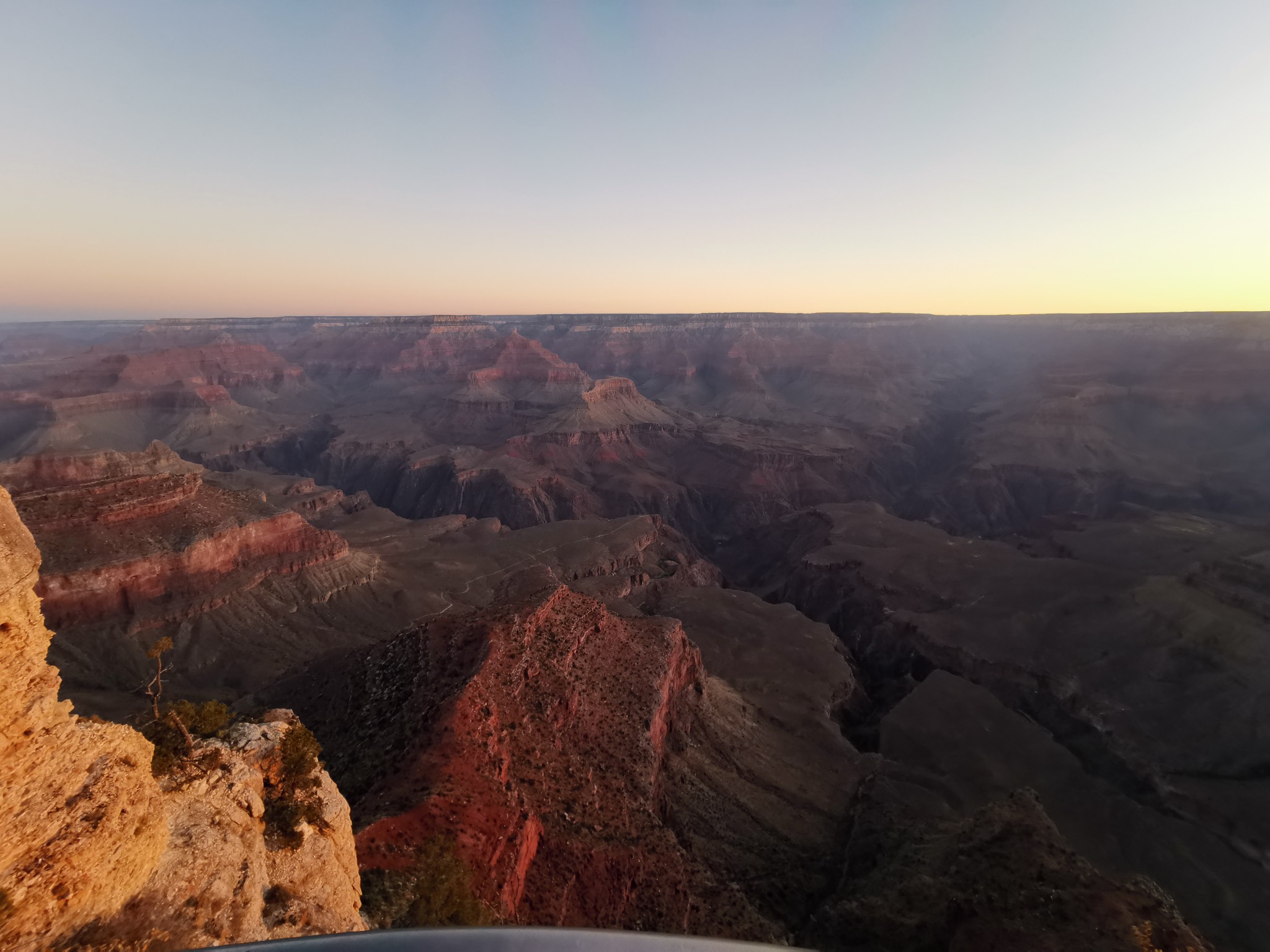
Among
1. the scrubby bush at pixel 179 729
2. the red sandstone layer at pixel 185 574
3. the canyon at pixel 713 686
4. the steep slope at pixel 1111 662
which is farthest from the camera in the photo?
the red sandstone layer at pixel 185 574

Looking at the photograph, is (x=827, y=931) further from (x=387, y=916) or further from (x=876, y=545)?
(x=876, y=545)

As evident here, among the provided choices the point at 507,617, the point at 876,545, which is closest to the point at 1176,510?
the point at 876,545

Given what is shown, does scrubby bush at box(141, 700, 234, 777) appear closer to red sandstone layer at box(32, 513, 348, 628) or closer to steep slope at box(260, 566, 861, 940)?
steep slope at box(260, 566, 861, 940)

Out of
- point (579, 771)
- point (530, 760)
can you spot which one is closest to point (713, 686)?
point (579, 771)

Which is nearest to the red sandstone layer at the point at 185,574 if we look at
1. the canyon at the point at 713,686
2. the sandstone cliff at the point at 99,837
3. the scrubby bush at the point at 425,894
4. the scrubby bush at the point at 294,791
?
the canyon at the point at 713,686

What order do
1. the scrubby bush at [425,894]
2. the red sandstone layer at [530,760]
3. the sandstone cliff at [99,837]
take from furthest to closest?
the red sandstone layer at [530,760]
the scrubby bush at [425,894]
the sandstone cliff at [99,837]

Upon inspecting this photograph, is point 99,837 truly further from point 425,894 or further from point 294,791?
point 425,894

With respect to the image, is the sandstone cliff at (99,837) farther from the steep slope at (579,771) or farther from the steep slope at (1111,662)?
the steep slope at (1111,662)
